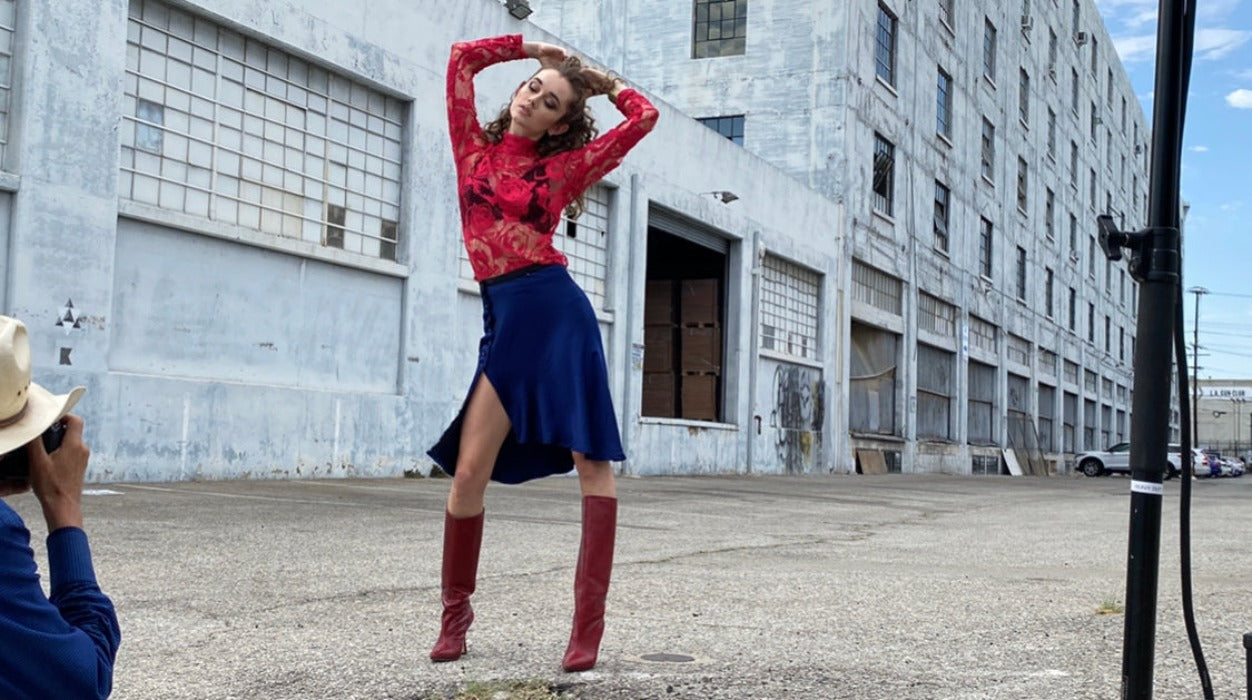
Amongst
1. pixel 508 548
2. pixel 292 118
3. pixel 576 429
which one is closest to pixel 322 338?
pixel 292 118

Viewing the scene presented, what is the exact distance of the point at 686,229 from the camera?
792 inches

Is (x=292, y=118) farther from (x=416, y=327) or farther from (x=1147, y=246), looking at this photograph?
(x=1147, y=246)

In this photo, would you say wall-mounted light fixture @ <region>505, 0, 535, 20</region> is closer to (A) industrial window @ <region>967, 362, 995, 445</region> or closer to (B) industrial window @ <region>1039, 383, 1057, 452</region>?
(A) industrial window @ <region>967, 362, 995, 445</region>

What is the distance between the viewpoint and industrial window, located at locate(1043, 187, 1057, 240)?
4247 centimetres

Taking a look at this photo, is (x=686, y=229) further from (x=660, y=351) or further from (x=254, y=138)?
(x=254, y=138)

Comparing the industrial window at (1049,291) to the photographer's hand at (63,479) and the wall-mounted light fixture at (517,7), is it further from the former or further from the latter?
the photographer's hand at (63,479)

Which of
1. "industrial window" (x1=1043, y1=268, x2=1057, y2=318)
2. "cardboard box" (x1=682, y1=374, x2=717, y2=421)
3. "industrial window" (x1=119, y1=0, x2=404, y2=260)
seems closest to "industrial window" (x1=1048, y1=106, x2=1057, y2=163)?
"industrial window" (x1=1043, y1=268, x2=1057, y2=318)

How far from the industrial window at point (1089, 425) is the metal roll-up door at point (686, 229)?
32757 millimetres

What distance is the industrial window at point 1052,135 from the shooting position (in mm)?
43281

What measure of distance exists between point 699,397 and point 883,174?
346 inches

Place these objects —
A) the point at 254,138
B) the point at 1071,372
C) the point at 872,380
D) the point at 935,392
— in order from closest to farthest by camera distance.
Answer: the point at 254,138 → the point at 872,380 → the point at 935,392 → the point at 1071,372

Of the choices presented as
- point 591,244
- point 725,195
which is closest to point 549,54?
point 591,244

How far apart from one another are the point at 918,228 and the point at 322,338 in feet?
65.6

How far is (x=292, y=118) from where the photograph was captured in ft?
40.8
